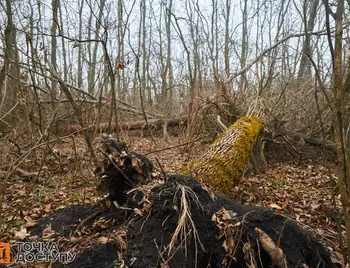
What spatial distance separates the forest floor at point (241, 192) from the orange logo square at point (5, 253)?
134 millimetres

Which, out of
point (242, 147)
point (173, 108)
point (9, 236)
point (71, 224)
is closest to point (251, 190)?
point (242, 147)

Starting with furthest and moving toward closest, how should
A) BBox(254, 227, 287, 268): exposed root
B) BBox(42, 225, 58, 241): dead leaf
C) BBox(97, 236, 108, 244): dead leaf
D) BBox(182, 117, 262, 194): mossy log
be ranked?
BBox(182, 117, 262, 194): mossy log → BBox(42, 225, 58, 241): dead leaf → BBox(97, 236, 108, 244): dead leaf → BBox(254, 227, 287, 268): exposed root

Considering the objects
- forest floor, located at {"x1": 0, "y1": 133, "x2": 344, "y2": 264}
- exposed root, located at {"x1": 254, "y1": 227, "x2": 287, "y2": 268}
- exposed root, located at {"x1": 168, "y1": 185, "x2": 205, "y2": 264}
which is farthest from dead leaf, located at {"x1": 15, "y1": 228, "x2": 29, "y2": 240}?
exposed root, located at {"x1": 254, "y1": 227, "x2": 287, "y2": 268}

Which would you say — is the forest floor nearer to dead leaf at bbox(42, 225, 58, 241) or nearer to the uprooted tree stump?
dead leaf at bbox(42, 225, 58, 241)

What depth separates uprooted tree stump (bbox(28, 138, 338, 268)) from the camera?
1945 millimetres

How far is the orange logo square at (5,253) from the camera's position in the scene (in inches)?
86.6

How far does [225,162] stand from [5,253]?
264 cm

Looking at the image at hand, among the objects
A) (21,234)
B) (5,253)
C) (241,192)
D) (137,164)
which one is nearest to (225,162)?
(241,192)

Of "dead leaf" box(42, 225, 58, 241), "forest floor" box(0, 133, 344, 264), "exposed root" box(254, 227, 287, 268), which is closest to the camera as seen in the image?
"exposed root" box(254, 227, 287, 268)

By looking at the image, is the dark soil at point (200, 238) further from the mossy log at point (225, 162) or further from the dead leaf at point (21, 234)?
the mossy log at point (225, 162)

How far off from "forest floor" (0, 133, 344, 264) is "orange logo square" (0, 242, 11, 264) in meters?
0.13

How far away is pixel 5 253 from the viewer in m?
2.24

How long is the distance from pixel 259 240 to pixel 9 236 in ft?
7.57

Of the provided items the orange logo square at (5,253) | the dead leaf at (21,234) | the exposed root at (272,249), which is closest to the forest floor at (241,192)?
the dead leaf at (21,234)
